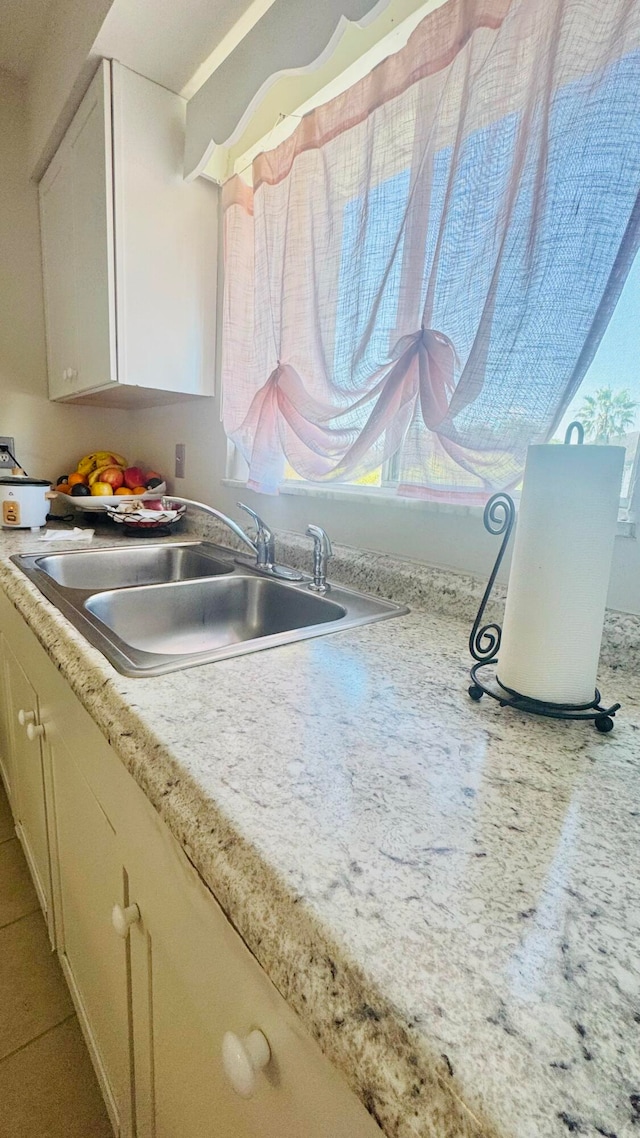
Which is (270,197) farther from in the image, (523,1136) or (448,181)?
(523,1136)

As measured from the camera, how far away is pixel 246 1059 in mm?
355

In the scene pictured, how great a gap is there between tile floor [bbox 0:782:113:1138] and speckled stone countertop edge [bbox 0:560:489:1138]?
864 mm

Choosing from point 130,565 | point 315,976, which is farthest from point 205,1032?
point 130,565

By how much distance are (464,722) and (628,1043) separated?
32cm

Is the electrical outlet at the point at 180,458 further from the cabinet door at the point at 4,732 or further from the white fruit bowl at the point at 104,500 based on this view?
the cabinet door at the point at 4,732

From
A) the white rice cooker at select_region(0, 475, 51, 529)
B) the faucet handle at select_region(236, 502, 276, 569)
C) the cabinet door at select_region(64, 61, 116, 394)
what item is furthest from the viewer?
the white rice cooker at select_region(0, 475, 51, 529)

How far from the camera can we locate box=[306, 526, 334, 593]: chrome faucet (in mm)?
1076

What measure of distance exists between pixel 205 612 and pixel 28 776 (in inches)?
21.4

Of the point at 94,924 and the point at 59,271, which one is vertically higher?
the point at 59,271

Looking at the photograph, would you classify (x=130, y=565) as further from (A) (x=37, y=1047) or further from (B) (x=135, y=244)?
(A) (x=37, y=1047)

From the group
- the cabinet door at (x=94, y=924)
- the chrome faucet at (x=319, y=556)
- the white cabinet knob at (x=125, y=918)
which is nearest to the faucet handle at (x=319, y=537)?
the chrome faucet at (x=319, y=556)

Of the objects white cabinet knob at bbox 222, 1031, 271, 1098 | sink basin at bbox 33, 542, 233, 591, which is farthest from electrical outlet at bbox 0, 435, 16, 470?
white cabinet knob at bbox 222, 1031, 271, 1098

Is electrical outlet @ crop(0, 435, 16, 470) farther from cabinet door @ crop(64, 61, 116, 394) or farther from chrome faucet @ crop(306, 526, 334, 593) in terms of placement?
chrome faucet @ crop(306, 526, 334, 593)

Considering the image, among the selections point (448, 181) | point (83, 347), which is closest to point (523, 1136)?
point (448, 181)
